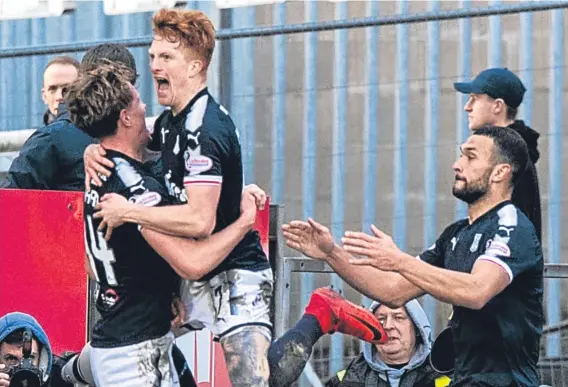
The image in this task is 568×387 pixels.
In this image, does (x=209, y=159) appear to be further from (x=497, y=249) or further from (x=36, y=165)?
(x=36, y=165)

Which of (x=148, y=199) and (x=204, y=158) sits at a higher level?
(x=204, y=158)

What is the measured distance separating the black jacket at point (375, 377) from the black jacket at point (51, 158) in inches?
66.4

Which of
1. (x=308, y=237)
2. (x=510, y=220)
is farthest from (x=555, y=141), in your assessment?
(x=308, y=237)

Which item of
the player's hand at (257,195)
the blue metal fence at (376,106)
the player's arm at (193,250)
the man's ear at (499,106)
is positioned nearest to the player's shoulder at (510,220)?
the man's ear at (499,106)

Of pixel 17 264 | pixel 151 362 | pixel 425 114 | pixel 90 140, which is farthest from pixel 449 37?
pixel 151 362

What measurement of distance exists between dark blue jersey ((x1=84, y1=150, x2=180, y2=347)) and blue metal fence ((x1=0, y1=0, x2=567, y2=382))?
2.40m

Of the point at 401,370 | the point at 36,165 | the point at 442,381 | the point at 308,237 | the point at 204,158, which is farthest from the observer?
the point at 36,165

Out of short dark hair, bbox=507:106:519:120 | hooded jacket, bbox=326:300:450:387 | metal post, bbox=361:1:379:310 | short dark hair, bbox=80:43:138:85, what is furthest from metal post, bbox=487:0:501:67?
short dark hair, bbox=80:43:138:85

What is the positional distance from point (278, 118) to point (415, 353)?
6.76ft

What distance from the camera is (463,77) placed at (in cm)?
944

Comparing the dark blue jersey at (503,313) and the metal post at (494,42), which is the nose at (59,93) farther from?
the dark blue jersey at (503,313)

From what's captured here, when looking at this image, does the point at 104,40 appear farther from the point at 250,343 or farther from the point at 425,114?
the point at 250,343

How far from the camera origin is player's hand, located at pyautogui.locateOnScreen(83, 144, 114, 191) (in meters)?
6.75

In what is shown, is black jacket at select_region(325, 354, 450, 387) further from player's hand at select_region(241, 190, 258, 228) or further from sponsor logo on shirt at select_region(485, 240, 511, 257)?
player's hand at select_region(241, 190, 258, 228)
